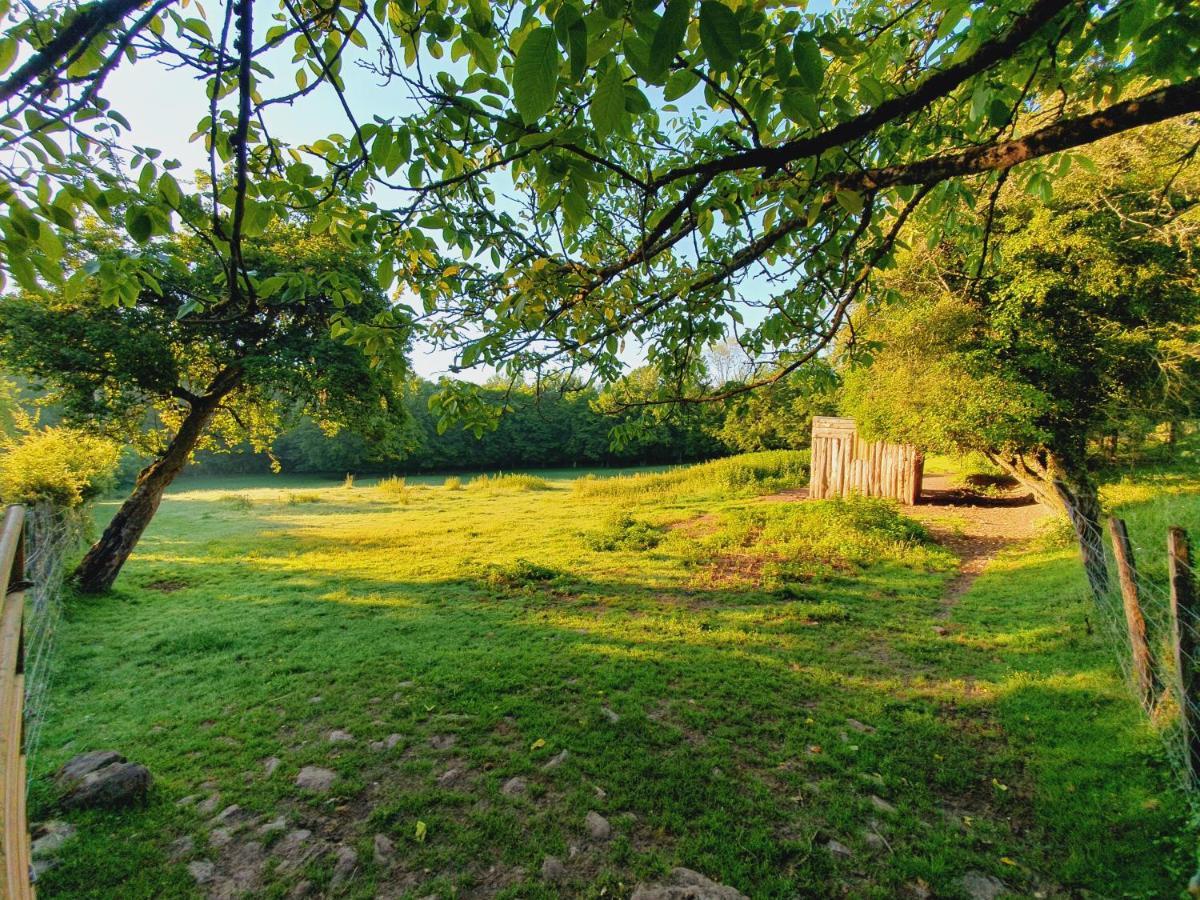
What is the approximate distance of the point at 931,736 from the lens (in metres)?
3.57

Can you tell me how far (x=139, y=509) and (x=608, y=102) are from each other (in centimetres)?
968

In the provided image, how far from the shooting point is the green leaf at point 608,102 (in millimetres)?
942

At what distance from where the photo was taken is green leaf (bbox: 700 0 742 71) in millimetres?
792

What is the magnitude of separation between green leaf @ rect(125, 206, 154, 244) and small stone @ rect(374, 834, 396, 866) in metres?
2.81

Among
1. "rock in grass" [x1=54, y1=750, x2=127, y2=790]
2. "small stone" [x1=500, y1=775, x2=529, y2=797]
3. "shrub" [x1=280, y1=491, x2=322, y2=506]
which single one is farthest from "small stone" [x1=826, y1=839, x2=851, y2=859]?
"shrub" [x1=280, y1=491, x2=322, y2=506]

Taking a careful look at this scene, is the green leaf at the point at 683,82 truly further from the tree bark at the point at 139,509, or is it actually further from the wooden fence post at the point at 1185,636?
the tree bark at the point at 139,509

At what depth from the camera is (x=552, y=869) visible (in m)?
2.46

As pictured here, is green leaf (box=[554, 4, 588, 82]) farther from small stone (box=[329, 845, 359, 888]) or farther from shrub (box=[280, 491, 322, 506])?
shrub (box=[280, 491, 322, 506])

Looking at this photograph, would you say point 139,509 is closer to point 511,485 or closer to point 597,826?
point 597,826

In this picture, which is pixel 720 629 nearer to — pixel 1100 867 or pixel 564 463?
pixel 1100 867

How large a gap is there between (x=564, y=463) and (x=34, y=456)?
32.6m

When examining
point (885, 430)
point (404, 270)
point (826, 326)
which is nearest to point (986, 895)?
point (826, 326)

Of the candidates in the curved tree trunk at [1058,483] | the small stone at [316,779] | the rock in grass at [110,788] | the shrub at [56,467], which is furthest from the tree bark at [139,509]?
the curved tree trunk at [1058,483]

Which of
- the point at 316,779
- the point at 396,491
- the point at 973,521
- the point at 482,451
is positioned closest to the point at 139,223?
the point at 316,779
